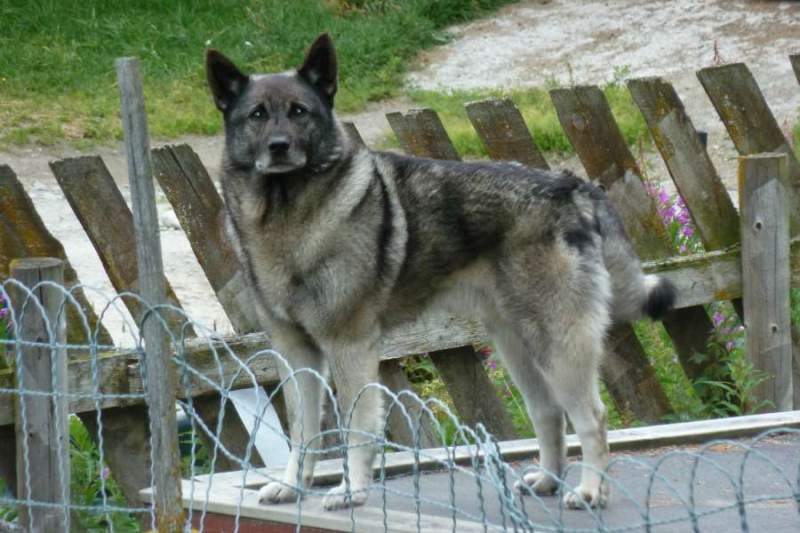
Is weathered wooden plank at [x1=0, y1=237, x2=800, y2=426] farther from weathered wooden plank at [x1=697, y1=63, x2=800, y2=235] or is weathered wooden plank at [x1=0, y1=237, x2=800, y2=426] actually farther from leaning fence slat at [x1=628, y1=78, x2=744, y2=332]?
weathered wooden plank at [x1=697, y1=63, x2=800, y2=235]

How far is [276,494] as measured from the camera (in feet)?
14.2

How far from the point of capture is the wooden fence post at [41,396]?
4.04 metres

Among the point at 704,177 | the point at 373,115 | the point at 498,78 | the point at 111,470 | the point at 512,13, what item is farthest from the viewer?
the point at 512,13

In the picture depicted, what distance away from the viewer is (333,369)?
14.0 ft

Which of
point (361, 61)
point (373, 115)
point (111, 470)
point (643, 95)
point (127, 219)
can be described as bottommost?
point (111, 470)

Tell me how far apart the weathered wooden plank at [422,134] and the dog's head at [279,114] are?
81 cm

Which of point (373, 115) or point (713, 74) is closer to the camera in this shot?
point (713, 74)

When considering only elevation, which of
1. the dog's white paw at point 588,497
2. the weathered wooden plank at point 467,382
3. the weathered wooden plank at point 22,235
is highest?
the weathered wooden plank at point 22,235

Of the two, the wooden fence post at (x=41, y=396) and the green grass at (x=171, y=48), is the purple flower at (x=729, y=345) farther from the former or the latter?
the green grass at (x=171, y=48)

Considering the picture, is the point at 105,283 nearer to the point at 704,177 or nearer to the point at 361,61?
the point at 704,177

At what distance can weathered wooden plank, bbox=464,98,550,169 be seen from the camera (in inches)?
207

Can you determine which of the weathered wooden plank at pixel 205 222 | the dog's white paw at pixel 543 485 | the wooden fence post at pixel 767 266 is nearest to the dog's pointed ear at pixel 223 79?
the weathered wooden plank at pixel 205 222

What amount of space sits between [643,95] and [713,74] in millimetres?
347

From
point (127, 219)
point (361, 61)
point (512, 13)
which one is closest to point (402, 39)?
point (361, 61)
